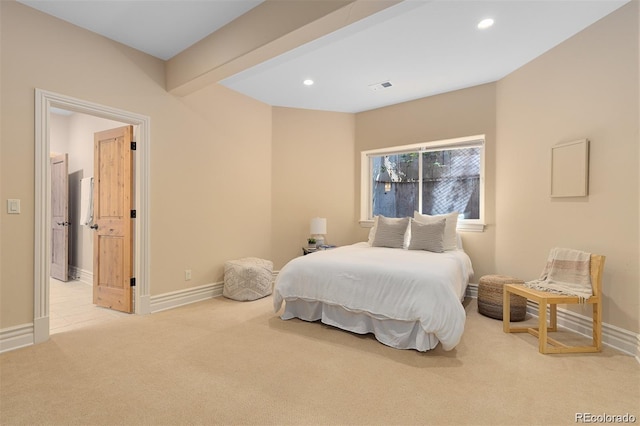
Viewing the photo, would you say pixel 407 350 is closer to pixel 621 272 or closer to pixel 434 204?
pixel 621 272

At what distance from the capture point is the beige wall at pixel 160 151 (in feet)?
7.96

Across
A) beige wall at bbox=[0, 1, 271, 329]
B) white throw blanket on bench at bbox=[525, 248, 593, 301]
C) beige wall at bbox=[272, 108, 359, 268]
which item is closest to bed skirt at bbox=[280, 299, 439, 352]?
white throw blanket on bench at bbox=[525, 248, 593, 301]

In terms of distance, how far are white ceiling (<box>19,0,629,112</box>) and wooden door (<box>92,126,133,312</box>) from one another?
1.10 m

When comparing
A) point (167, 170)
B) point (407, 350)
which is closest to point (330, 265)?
point (407, 350)

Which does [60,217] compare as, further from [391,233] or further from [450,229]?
[450,229]

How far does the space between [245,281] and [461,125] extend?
11.6ft

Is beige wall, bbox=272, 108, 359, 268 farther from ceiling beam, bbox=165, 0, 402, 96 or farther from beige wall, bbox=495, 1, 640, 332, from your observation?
beige wall, bbox=495, 1, 640, 332

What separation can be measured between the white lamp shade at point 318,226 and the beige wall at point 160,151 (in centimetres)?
73

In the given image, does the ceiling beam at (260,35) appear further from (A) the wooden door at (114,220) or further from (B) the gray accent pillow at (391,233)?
(B) the gray accent pillow at (391,233)

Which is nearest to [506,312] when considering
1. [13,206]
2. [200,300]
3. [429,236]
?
[429,236]

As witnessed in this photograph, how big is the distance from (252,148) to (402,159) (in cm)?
235

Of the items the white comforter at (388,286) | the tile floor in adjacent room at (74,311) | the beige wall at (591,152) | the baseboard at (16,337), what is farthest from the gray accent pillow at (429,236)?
the baseboard at (16,337)

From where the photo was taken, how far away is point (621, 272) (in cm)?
249

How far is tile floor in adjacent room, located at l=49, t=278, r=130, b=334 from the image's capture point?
3.03 metres
